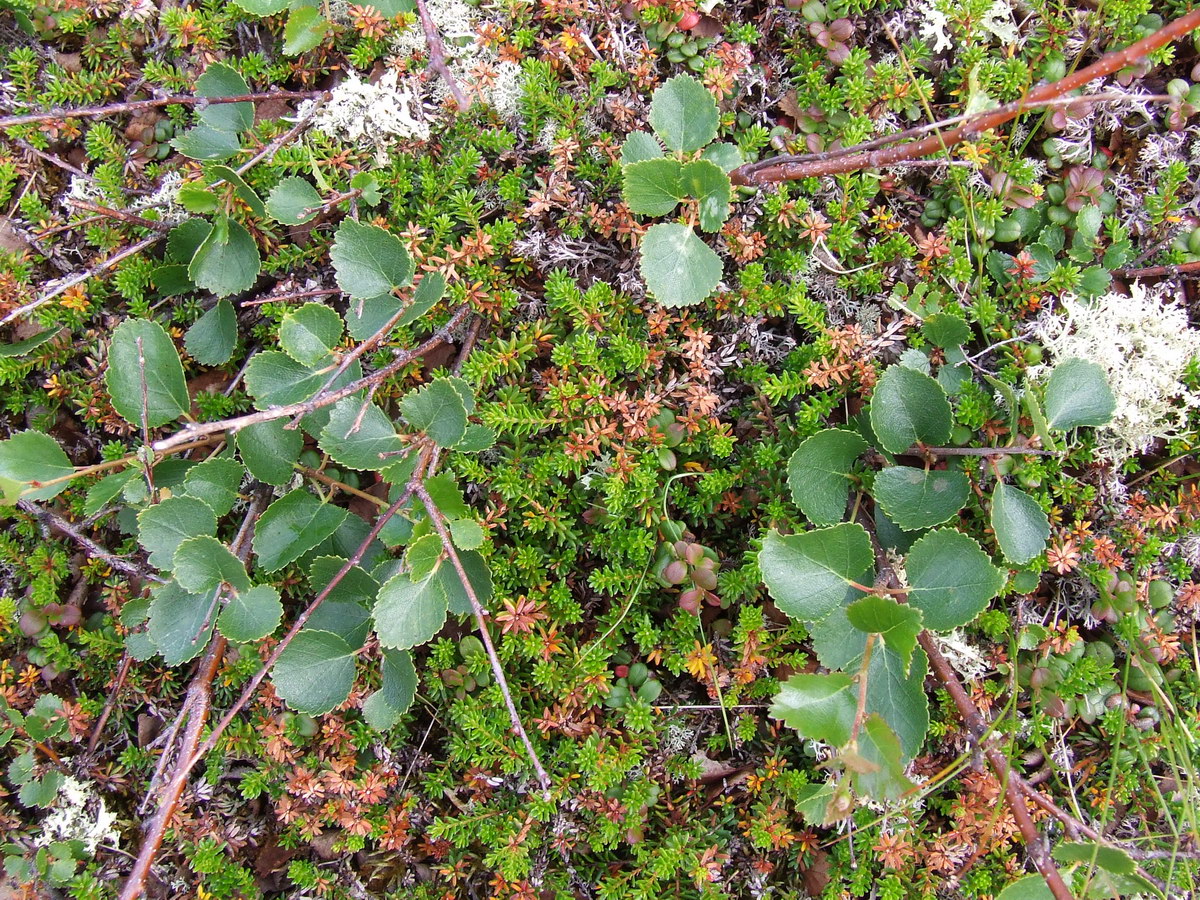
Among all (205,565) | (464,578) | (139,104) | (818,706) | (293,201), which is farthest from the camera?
(139,104)

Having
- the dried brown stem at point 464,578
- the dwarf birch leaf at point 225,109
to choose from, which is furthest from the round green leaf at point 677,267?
the dwarf birch leaf at point 225,109

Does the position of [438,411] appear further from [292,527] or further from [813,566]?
[813,566]

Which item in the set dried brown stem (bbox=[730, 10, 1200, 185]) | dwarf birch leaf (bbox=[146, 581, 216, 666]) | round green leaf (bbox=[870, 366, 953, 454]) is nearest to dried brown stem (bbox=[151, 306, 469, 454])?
dwarf birch leaf (bbox=[146, 581, 216, 666])

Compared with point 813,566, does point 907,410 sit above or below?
above

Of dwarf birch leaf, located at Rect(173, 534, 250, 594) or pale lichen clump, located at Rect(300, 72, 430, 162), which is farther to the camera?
pale lichen clump, located at Rect(300, 72, 430, 162)

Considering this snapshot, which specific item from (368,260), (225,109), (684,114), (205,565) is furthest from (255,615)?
(684,114)

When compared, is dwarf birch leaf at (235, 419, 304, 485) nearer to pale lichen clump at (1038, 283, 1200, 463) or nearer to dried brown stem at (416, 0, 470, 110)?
dried brown stem at (416, 0, 470, 110)
